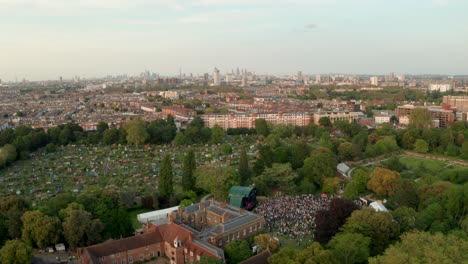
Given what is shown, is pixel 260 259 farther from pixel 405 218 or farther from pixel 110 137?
pixel 110 137

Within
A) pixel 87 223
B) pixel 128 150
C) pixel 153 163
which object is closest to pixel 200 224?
pixel 87 223

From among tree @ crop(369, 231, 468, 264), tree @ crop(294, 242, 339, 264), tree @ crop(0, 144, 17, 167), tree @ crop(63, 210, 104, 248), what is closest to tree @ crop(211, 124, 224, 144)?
tree @ crop(0, 144, 17, 167)

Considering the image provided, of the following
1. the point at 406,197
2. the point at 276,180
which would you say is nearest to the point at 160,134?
the point at 276,180

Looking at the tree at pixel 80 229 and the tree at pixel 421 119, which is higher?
the tree at pixel 421 119

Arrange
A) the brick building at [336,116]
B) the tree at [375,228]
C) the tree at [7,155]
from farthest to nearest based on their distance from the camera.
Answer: the brick building at [336,116] → the tree at [7,155] → the tree at [375,228]

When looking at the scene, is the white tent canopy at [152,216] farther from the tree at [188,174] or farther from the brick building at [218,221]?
the tree at [188,174]

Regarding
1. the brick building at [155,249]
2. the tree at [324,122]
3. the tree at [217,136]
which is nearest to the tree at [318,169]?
the brick building at [155,249]
